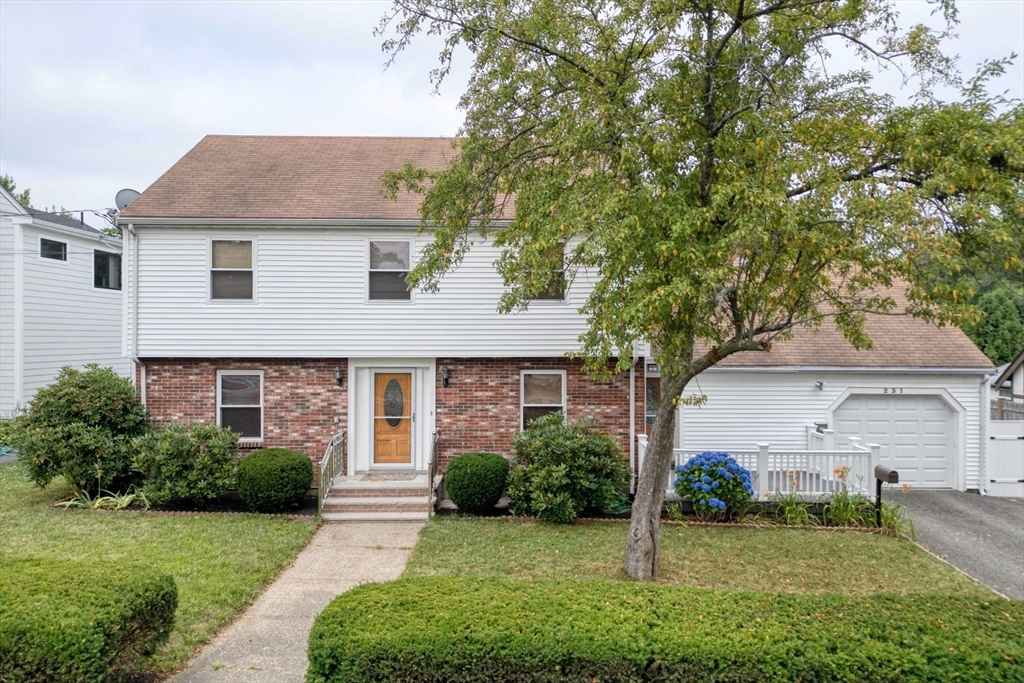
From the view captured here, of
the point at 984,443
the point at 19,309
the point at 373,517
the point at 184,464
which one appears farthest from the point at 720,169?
the point at 19,309

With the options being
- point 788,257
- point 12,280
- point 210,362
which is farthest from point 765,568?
point 12,280

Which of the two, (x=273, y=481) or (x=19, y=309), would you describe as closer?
(x=273, y=481)

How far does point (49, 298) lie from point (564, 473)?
15.8m

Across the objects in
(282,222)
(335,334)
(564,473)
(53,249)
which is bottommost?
(564,473)

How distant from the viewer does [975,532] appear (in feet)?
34.0

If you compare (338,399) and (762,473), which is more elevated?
(338,399)

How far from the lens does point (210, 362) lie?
11805mm

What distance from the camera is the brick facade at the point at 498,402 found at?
38.7ft

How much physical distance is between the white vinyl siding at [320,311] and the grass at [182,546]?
3008 millimetres

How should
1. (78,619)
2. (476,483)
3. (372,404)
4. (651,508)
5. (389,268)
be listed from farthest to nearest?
(372,404) < (389,268) < (476,483) < (651,508) < (78,619)

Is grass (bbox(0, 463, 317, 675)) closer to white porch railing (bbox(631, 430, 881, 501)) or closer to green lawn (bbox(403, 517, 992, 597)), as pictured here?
green lawn (bbox(403, 517, 992, 597))

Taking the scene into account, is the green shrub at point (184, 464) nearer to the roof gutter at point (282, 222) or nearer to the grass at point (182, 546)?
the grass at point (182, 546)

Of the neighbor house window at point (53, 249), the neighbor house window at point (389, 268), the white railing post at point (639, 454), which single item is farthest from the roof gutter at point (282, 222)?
the neighbor house window at point (53, 249)

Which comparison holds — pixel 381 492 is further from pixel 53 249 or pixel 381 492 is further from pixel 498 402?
pixel 53 249
